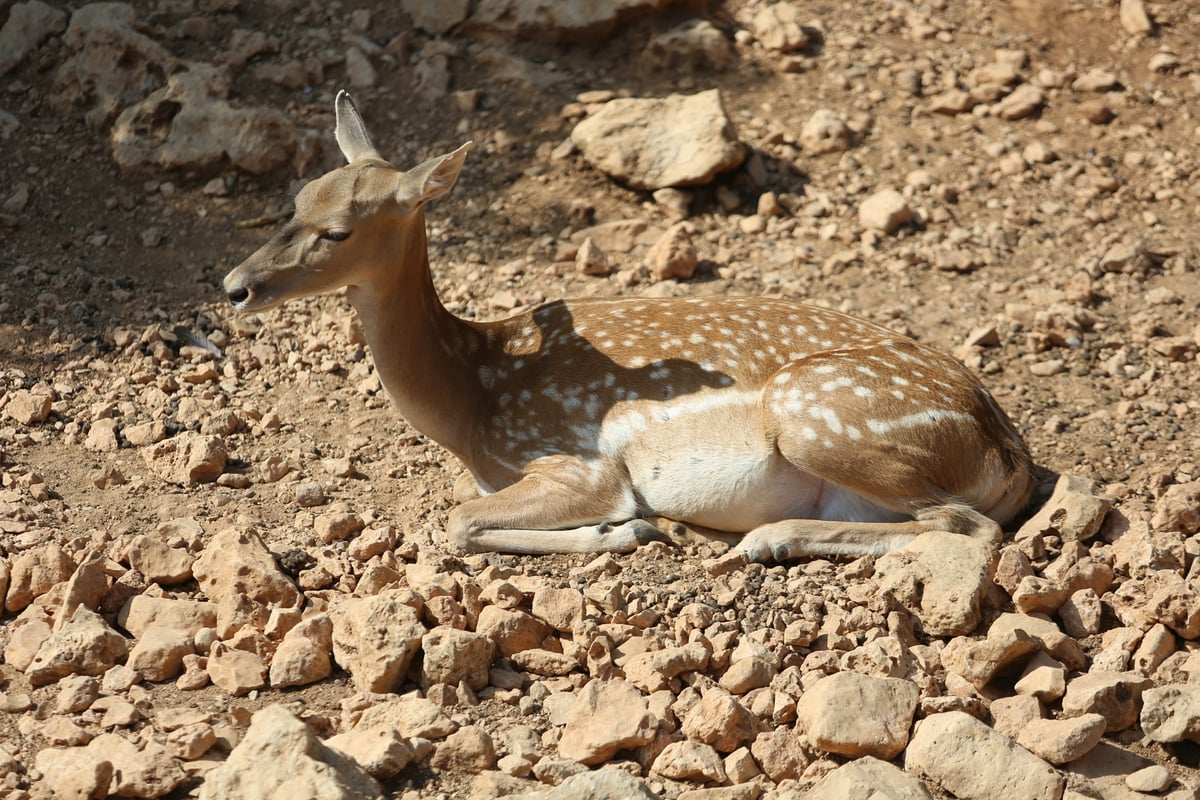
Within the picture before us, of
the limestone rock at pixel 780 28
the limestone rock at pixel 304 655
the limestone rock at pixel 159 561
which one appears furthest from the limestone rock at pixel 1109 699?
the limestone rock at pixel 780 28

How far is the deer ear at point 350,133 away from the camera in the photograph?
6297 mm

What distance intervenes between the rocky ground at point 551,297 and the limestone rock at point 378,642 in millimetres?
14

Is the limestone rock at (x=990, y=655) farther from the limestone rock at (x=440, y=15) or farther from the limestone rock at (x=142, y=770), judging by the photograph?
the limestone rock at (x=440, y=15)

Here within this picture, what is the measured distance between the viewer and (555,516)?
18.9 feet

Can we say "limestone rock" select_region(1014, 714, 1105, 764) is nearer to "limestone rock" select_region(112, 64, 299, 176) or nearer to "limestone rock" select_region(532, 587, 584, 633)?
"limestone rock" select_region(532, 587, 584, 633)

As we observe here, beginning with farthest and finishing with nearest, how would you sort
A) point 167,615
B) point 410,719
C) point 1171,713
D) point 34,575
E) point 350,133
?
1. point 350,133
2. point 34,575
3. point 167,615
4. point 1171,713
5. point 410,719

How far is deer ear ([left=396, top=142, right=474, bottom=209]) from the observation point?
5457 mm

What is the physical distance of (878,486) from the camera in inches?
217

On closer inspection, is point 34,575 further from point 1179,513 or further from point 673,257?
point 1179,513

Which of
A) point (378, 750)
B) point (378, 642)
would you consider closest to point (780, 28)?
point (378, 642)

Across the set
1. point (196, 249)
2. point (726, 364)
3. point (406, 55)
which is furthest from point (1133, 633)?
point (406, 55)

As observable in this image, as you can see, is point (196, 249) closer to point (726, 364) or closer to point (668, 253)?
point (668, 253)

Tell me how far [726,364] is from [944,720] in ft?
7.19

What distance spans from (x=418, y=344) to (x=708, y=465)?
4.73ft
